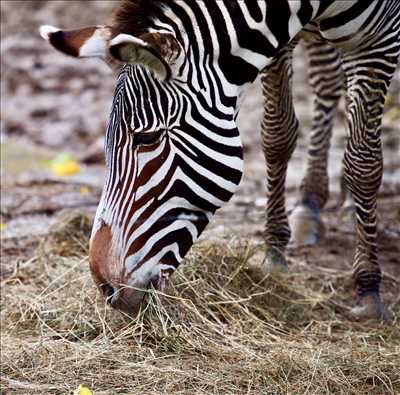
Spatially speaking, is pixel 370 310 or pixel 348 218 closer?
pixel 370 310

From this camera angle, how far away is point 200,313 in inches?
189

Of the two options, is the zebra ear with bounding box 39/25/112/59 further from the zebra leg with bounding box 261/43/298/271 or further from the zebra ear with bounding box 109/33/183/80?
the zebra leg with bounding box 261/43/298/271

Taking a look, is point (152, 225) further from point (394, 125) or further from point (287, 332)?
point (394, 125)

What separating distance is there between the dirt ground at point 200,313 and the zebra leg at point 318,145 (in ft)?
0.59

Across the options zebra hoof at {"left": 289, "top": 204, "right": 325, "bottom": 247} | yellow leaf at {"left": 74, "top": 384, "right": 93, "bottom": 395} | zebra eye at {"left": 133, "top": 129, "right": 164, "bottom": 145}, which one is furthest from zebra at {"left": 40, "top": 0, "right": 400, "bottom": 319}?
zebra hoof at {"left": 289, "top": 204, "right": 325, "bottom": 247}

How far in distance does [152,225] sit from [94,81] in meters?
8.11

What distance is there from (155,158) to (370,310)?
6.25ft

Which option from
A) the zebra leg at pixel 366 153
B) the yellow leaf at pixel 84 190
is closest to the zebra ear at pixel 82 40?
the zebra leg at pixel 366 153

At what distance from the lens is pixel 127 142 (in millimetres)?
4055

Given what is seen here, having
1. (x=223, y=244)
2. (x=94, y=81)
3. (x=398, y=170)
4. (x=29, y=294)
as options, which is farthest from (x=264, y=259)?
(x=94, y=81)

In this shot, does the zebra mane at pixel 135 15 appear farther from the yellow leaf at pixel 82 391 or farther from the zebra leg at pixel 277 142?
the zebra leg at pixel 277 142

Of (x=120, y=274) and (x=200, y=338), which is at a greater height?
(x=120, y=274)

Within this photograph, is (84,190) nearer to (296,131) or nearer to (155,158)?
(296,131)

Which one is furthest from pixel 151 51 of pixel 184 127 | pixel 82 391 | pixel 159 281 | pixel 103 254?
pixel 82 391
